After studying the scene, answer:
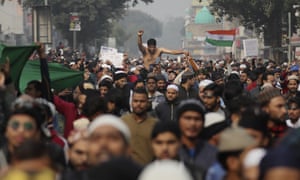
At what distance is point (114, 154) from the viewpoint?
536 cm

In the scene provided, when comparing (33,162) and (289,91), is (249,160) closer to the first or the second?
(33,162)

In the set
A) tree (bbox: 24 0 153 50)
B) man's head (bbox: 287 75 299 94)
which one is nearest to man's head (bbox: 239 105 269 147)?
man's head (bbox: 287 75 299 94)

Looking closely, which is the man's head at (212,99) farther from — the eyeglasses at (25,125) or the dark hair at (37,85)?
the eyeglasses at (25,125)

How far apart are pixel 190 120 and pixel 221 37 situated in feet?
101

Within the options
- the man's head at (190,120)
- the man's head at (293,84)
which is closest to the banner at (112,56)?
the man's head at (293,84)

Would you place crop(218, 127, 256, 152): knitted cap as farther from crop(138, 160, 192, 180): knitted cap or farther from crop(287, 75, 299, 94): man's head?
crop(287, 75, 299, 94): man's head

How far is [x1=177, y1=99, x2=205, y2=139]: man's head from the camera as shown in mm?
7875

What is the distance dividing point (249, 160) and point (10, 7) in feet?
309

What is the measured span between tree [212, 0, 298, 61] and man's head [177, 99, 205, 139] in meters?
39.1

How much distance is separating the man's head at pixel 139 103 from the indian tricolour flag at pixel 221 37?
27912 mm

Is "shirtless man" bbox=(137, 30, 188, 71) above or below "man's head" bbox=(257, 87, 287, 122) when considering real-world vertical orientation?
above

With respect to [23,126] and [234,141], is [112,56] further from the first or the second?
[234,141]

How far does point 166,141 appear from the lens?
700cm

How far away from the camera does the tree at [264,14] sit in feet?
156
